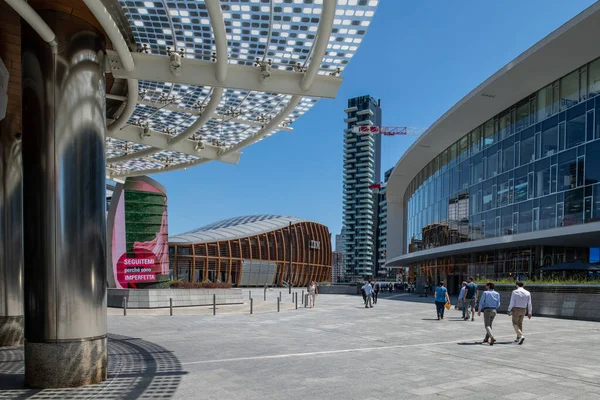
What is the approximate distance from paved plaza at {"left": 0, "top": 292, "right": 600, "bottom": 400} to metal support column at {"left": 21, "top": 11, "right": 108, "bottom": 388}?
0.59 m

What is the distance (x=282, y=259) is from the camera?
9081 cm

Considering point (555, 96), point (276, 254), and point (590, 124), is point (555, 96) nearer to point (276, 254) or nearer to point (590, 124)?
point (590, 124)

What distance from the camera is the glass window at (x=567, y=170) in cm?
2780

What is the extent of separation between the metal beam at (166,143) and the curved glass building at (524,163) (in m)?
18.2

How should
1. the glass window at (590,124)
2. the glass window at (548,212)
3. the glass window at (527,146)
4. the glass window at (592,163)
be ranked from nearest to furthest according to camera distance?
1. the glass window at (592,163)
2. the glass window at (590,124)
3. the glass window at (548,212)
4. the glass window at (527,146)

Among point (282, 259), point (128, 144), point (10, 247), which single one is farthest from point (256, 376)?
point (282, 259)

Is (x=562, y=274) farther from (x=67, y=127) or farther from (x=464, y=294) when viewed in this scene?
(x=67, y=127)

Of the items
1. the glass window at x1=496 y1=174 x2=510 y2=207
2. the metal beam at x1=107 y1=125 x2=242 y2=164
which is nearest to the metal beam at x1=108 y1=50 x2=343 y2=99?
the metal beam at x1=107 y1=125 x2=242 y2=164

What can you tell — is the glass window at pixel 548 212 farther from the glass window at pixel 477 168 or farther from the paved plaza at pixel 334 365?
the paved plaza at pixel 334 365

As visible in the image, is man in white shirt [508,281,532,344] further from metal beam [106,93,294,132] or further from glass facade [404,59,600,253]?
glass facade [404,59,600,253]

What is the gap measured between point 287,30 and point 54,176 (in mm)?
4743

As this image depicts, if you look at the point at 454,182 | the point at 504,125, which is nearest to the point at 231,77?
the point at 504,125

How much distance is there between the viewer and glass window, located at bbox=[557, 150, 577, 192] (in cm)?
2780

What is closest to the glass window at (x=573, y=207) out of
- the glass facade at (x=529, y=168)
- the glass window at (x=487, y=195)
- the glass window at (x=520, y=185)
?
the glass facade at (x=529, y=168)
